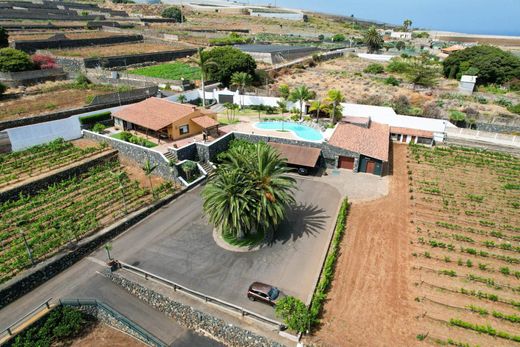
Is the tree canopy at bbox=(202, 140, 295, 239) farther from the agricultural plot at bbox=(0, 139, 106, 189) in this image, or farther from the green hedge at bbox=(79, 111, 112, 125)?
the green hedge at bbox=(79, 111, 112, 125)

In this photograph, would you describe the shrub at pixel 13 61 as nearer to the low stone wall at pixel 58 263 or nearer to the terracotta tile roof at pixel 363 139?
the low stone wall at pixel 58 263

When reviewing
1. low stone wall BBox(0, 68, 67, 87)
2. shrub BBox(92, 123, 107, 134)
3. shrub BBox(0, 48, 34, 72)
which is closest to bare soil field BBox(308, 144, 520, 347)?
shrub BBox(92, 123, 107, 134)

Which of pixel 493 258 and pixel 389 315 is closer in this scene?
pixel 389 315

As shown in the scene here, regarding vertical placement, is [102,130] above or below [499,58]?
below

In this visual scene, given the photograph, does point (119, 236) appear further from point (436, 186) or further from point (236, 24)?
point (236, 24)

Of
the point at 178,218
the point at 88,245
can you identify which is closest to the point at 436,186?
the point at 178,218
